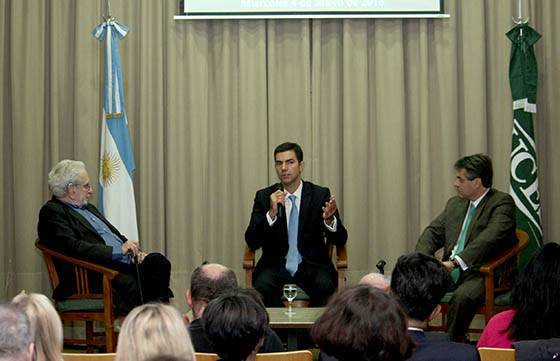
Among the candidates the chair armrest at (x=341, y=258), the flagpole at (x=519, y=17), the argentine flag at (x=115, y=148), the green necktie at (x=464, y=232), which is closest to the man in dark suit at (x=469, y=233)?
the green necktie at (x=464, y=232)

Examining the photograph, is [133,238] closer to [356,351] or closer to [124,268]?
[124,268]

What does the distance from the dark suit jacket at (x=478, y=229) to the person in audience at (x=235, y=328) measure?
11.0ft

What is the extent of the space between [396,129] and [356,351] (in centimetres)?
489

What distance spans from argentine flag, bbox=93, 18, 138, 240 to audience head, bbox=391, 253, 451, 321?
12.4 feet

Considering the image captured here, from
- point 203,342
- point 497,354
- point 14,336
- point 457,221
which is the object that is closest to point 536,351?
point 497,354

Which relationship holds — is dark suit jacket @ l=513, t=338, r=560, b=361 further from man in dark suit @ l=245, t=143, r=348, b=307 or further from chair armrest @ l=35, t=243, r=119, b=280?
chair armrest @ l=35, t=243, r=119, b=280

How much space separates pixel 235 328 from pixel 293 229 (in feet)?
11.9

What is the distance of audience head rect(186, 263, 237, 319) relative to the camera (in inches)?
151

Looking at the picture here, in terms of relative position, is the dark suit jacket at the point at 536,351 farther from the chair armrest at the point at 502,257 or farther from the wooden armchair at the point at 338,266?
the wooden armchair at the point at 338,266

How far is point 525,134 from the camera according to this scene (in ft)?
23.1

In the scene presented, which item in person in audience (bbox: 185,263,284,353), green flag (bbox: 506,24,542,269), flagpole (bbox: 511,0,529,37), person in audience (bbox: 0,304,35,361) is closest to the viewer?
person in audience (bbox: 0,304,35,361)

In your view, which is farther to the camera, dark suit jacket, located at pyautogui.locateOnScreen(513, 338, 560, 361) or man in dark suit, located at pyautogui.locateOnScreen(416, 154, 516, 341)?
man in dark suit, located at pyautogui.locateOnScreen(416, 154, 516, 341)

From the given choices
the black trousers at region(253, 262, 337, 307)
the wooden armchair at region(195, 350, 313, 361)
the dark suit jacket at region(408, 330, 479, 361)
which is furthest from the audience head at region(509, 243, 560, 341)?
the black trousers at region(253, 262, 337, 307)

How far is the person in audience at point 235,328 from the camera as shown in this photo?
298 centimetres
